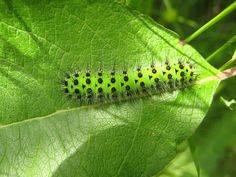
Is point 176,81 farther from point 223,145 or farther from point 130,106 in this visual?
point 223,145

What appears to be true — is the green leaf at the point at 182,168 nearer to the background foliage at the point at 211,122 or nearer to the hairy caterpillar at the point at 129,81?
the background foliage at the point at 211,122

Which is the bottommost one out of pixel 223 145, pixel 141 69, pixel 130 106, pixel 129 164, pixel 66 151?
pixel 223 145

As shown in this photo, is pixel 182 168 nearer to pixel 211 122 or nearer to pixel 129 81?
pixel 211 122

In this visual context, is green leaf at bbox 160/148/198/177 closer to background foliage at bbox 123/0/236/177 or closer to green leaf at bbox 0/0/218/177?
background foliage at bbox 123/0/236/177

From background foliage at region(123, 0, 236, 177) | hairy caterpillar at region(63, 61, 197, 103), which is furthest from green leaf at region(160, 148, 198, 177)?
hairy caterpillar at region(63, 61, 197, 103)

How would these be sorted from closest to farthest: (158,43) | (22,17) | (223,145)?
(22,17), (158,43), (223,145)

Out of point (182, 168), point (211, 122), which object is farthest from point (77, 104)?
point (211, 122)

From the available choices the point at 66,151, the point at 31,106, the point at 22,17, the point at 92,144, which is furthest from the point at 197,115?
the point at 22,17
